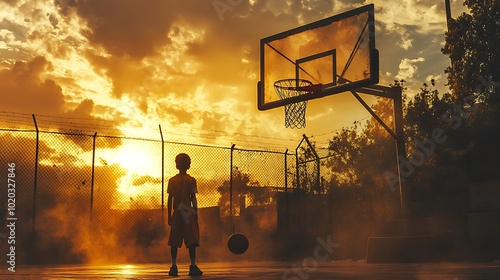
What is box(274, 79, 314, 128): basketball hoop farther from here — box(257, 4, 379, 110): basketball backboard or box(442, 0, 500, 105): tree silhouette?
box(442, 0, 500, 105): tree silhouette

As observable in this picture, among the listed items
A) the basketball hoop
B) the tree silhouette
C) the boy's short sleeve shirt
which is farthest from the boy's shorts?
the tree silhouette

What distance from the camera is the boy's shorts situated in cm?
958

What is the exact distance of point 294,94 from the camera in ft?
52.4

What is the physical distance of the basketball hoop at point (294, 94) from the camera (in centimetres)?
1589

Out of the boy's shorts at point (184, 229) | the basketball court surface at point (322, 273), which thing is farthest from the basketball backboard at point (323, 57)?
the boy's shorts at point (184, 229)

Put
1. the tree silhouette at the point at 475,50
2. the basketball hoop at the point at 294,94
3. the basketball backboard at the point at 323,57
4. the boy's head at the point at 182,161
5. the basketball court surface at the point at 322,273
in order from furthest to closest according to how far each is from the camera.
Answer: the tree silhouette at the point at 475,50 < the basketball hoop at the point at 294,94 < the basketball backboard at the point at 323,57 < the boy's head at the point at 182,161 < the basketball court surface at the point at 322,273

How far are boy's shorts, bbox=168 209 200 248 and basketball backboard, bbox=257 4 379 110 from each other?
248 inches

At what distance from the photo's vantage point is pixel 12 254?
17.2 m

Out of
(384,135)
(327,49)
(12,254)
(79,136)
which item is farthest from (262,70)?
(384,135)

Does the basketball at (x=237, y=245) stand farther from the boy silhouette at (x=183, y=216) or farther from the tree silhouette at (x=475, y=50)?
the tree silhouette at (x=475, y=50)

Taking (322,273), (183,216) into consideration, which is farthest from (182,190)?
(322,273)

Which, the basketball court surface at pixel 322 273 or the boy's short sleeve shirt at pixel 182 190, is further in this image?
the boy's short sleeve shirt at pixel 182 190

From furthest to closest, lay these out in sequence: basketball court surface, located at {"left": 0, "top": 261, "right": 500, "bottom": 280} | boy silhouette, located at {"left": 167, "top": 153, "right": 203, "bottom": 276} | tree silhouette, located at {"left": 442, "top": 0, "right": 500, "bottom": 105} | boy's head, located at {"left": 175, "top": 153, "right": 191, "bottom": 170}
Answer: tree silhouette, located at {"left": 442, "top": 0, "right": 500, "bottom": 105}
boy's head, located at {"left": 175, "top": 153, "right": 191, "bottom": 170}
boy silhouette, located at {"left": 167, "top": 153, "right": 203, "bottom": 276}
basketball court surface, located at {"left": 0, "top": 261, "right": 500, "bottom": 280}

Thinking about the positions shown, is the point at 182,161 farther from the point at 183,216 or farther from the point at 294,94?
the point at 294,94
